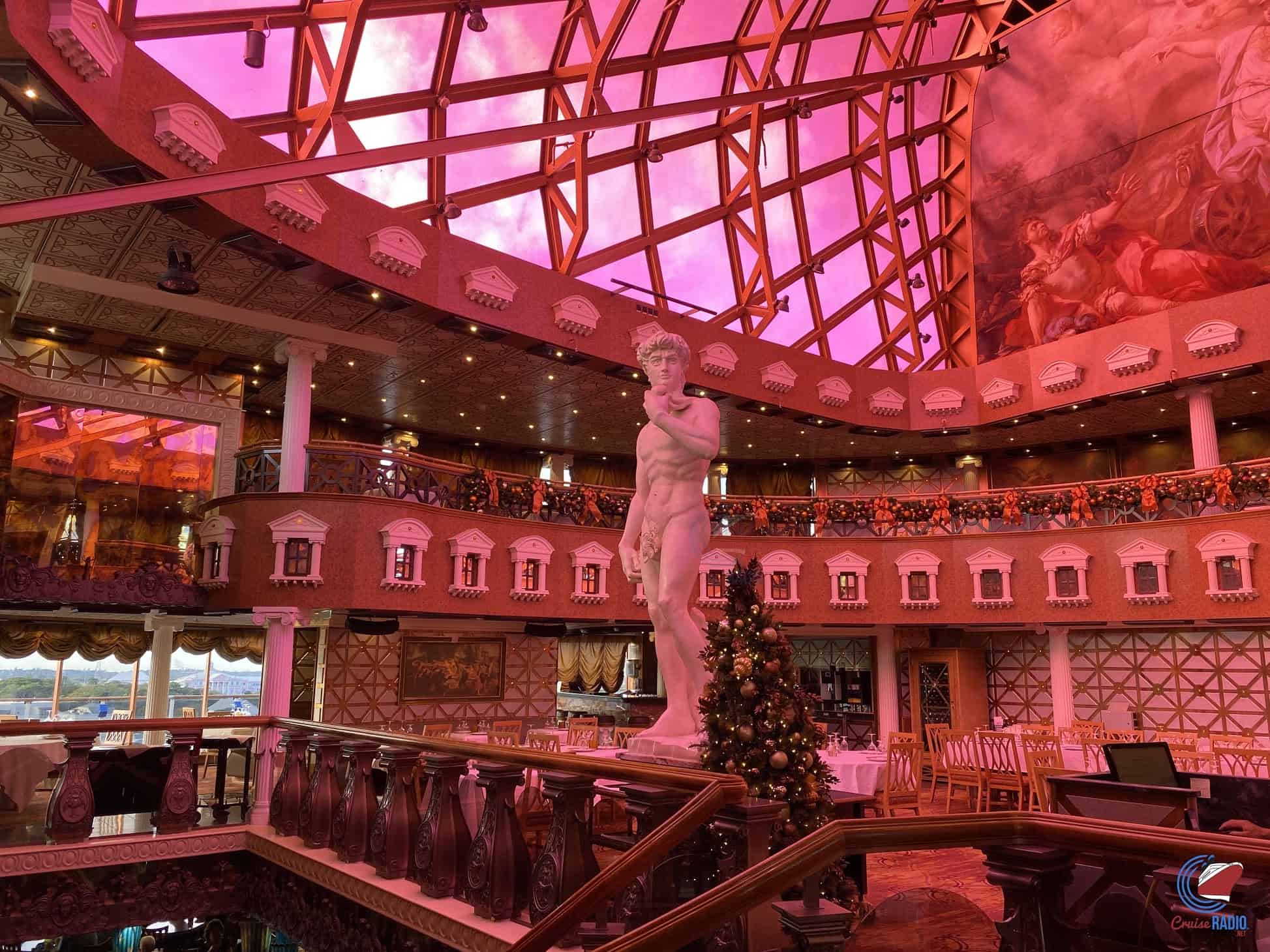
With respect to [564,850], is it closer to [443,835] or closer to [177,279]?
[443,835]

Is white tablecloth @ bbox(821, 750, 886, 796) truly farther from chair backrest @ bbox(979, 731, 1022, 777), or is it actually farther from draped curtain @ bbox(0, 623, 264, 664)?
draped curtain @ bbox(0, 623, 264, 664)

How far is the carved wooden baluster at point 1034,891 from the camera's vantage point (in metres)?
2.54

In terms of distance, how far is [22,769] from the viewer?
922 centimetres

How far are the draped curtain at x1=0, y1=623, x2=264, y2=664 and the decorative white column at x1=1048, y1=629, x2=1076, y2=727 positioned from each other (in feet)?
56.6

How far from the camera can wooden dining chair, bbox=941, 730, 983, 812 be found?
42.5 ft

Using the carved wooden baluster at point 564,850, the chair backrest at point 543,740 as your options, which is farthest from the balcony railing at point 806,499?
the carved wooden baluster at point 564,850

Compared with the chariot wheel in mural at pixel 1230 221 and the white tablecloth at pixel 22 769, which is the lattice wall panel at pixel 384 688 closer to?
the white tablecloth at pixel 22 769

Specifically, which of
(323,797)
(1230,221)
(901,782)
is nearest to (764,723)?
(323,797)

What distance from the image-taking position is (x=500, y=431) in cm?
2233

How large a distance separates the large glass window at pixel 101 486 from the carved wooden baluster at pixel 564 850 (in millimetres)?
11416

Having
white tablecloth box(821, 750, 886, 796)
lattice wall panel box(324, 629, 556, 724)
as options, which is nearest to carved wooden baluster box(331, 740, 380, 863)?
white tablecloth box(821, 750, 886, 796)

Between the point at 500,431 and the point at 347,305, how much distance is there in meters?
8.51

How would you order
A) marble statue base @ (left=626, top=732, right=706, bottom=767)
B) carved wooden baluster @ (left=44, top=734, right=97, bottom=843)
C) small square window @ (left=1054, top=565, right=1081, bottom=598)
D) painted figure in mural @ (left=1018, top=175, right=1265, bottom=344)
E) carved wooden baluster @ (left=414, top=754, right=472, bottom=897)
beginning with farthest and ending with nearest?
painted figure in mural @ (left=1018, top=175, right=1265, bottom=344)
small square window @ (left=1054, top=565, right=1081, bottom=598)
carved wooden baluster @ (left=44, top=734, right=97, bottom=843)
marble statue base @ (left=626, top=732, right=706, bottom=767)
carved wooden baluster @ (left=414, top=754, right=472, bottom=897)

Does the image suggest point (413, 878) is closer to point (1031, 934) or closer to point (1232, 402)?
point (1031, 934)
